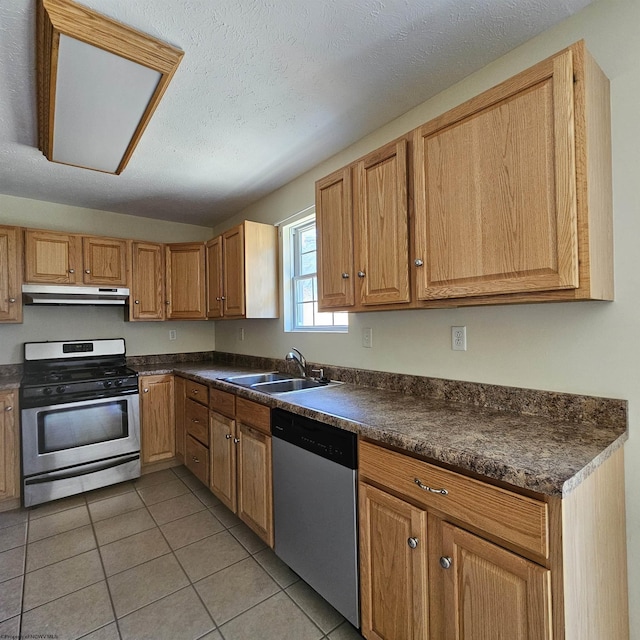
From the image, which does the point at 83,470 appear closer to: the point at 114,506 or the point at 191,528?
the point at 114,506

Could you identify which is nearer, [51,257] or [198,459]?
[198,459]

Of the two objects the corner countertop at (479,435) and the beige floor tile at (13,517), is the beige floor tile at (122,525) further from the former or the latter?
the corner countertop at (479,435)

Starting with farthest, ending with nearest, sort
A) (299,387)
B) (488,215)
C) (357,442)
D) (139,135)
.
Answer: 1. (299,387)
2. (139,135)
3. (357,442)
4. (488,215)

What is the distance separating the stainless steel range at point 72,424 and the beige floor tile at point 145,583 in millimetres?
1171

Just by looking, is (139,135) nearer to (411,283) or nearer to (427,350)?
(411,283)

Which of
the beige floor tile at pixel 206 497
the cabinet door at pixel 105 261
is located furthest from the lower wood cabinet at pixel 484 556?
the cabinet door at pixel 105 261

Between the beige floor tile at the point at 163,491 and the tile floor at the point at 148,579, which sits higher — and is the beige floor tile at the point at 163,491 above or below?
below

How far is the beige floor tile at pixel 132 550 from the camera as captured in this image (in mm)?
2008

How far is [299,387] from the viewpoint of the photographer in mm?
2582

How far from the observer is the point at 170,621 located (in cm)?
162

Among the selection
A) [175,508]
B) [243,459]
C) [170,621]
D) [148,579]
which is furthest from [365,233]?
[175,508]

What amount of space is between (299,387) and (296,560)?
1054 mm

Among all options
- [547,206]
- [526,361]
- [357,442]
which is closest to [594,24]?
[547,206]

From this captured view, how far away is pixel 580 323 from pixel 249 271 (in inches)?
89.8
